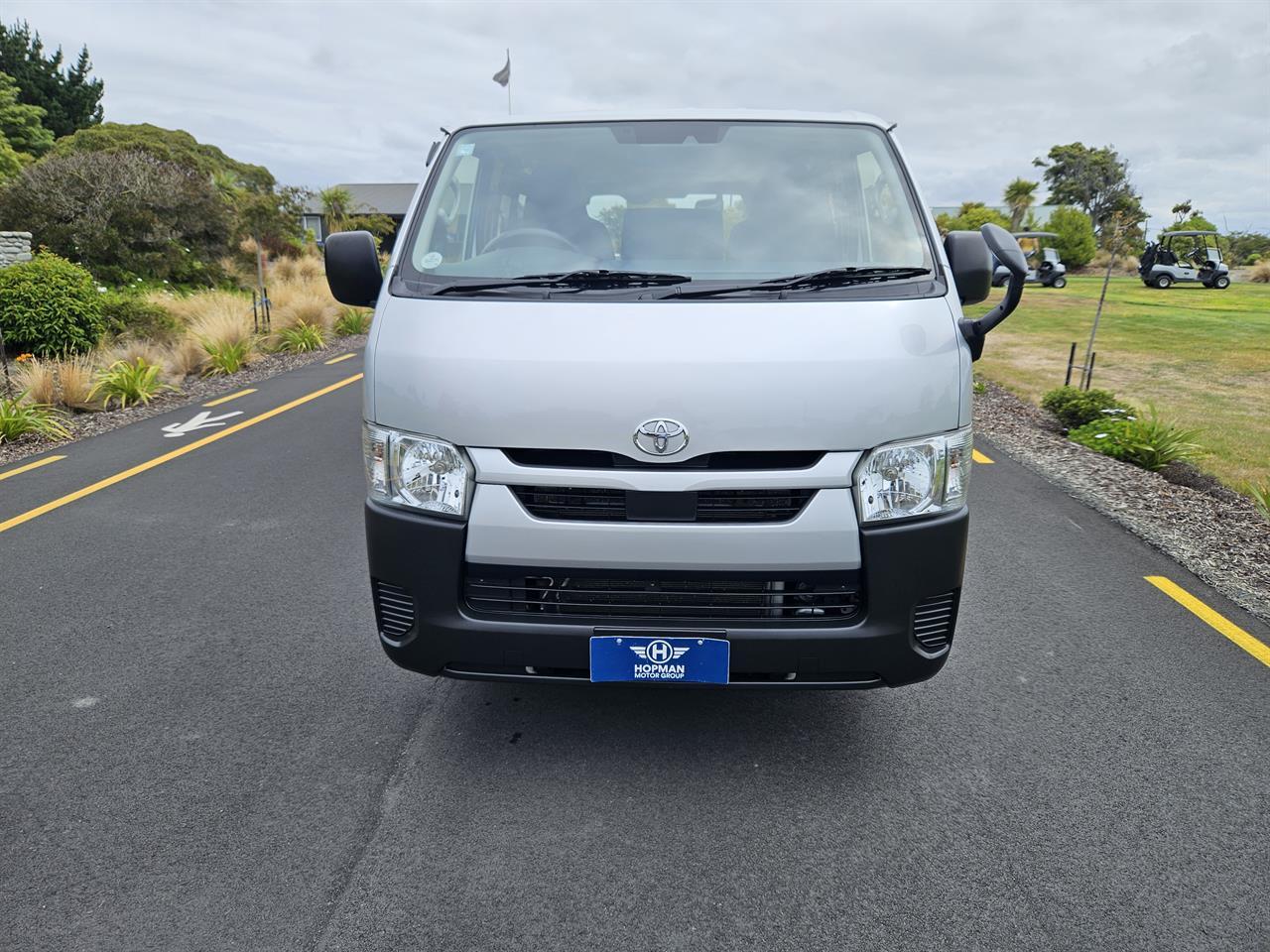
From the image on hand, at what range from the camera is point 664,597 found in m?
2.81

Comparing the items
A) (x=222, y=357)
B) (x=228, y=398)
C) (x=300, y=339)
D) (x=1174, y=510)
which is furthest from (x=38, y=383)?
(x=1174, y=510)

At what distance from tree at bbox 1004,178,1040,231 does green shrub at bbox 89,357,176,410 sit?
158 feet

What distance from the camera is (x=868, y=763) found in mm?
3209

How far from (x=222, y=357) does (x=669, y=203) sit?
11243 millimetres

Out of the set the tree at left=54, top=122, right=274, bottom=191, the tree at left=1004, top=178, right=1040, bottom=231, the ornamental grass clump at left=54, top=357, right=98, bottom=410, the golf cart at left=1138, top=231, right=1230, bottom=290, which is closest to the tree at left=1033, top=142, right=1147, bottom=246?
the tree at left=1004, top=178, right=1040, bottom=231

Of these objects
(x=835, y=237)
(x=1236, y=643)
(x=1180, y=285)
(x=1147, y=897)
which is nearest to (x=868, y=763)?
(x=1147, y=897)

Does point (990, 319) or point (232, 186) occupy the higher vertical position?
point (232, 186)

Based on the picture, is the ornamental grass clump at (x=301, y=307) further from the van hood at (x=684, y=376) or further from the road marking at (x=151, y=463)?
the van hood at (x=684, y=376)

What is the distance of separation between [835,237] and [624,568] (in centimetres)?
152

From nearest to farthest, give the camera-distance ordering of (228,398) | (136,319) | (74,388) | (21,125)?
1. (74,388)
2. (228,398)
3. (136,319)
4. (21,125)

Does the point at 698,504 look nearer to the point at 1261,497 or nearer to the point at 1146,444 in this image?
the point at 1261,497

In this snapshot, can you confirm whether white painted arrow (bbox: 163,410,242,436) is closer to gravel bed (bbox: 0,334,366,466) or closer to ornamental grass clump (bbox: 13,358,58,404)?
gravel bed (bbox: 0,334,366,466)

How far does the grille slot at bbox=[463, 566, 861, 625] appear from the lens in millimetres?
2779

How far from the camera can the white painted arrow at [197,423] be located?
905 centimetres
